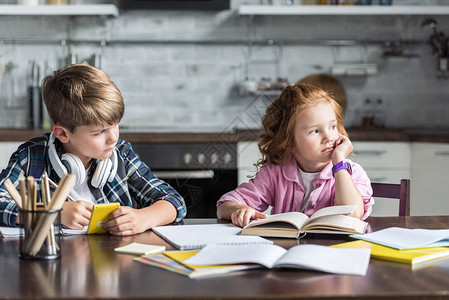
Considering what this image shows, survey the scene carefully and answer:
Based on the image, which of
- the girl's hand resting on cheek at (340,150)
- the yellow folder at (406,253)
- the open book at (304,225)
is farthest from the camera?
the girl's hand resting on cheek at (340,150)

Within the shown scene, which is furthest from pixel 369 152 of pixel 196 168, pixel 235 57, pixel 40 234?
pixel 40 234

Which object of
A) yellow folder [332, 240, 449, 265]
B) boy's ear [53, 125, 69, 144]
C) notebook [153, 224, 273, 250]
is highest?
boy's ear [53, 125, 69, 144]

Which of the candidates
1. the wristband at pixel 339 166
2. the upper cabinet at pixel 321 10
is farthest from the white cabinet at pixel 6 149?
the wristband at pixel 339 166

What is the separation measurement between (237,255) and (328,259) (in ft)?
0.54

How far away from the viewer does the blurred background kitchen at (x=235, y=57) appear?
155 inches

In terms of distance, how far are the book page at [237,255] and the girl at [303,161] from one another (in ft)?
1.72

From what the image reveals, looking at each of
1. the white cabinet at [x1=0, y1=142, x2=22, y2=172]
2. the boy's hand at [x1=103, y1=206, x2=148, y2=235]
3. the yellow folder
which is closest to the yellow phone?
the boy's hand at [x1=103, y1=206, x2=148, y2=235]

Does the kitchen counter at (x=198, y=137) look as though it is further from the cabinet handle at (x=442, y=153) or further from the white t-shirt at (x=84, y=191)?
the white t-shirt at (x=84, y=191)

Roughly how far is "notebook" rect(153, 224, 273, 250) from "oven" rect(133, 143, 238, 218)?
1905 millimetres

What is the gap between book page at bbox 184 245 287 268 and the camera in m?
1.02

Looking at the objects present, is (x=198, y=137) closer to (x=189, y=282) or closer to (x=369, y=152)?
(x=369, y=152)

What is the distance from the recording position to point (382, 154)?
3494mm

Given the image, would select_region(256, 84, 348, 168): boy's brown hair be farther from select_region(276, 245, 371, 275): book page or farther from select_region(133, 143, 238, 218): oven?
select_region(133, 143, 238, 218): oven

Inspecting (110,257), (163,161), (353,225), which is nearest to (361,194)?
(353,225)
